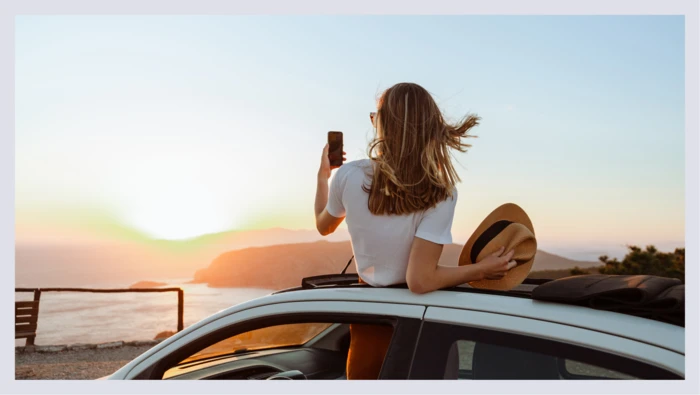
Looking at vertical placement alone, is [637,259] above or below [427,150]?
below

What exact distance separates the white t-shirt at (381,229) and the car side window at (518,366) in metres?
0.47

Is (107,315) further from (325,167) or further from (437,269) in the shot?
(437,269)

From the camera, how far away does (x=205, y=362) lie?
2.06m

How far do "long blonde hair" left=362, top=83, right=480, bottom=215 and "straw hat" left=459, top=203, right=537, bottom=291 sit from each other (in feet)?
0.71

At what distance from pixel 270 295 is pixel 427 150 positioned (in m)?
0.78

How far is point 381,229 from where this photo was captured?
209 centimetres

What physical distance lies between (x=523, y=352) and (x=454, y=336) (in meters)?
0.18

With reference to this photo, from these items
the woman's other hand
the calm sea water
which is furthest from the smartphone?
the calm sea water

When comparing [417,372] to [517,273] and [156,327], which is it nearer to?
[517,273]

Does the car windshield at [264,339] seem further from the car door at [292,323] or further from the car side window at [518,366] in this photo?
the car side window at [518,366]

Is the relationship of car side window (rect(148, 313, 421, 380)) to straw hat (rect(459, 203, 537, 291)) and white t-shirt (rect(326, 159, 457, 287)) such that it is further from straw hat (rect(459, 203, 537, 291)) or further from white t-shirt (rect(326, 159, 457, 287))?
straw hat (rect(459, 203, 537, 291))

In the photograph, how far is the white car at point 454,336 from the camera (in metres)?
1.40

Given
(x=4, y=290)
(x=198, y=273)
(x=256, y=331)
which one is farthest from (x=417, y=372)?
(x=198, y=273)

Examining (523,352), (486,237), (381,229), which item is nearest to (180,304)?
(381,229)
